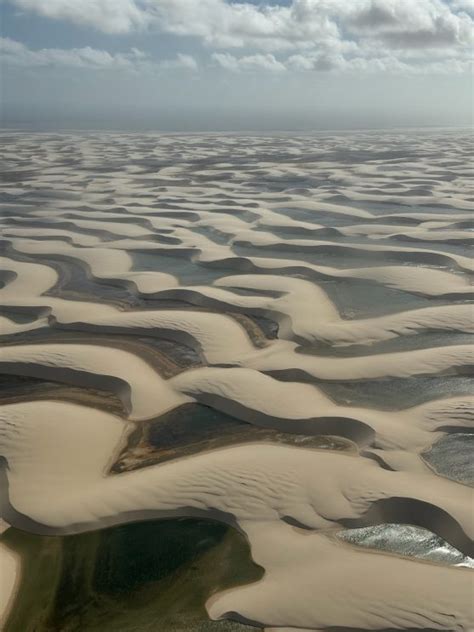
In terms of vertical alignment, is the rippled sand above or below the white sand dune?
above

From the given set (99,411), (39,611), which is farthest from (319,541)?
(99,411)

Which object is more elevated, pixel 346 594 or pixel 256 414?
pixel 256 414

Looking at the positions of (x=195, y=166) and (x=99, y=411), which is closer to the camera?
(x=99, y=411)

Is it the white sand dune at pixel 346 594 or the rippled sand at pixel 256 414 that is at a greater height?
the rippled sand at pixel 256 414

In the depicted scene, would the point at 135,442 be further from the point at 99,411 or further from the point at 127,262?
the point at 127,262

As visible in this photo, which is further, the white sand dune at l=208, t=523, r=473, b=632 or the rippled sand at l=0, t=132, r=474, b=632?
the rippled sand at l=0, t=132, r=474, b=632

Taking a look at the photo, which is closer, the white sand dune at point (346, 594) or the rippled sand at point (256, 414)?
the white sand dune at point (346, 594)

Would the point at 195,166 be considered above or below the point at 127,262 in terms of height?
above

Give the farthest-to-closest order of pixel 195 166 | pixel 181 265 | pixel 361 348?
pixel 195 166, pixel 181 265, pixel 361 348
